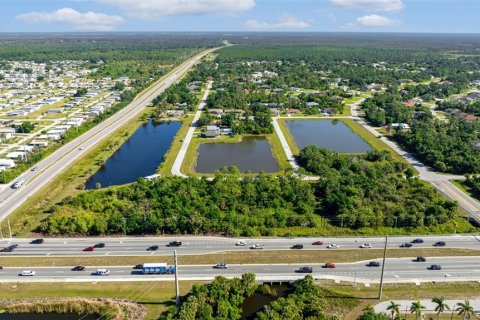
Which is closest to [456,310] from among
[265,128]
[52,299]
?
[52,299]

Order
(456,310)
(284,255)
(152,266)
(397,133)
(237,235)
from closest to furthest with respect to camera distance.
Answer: (456,310)
(152,266)
(284,255)
(237,235)
(397,133)

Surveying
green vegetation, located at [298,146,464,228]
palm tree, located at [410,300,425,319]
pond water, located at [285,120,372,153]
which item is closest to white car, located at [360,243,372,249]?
green vegetation, located at [298,146,464,228]

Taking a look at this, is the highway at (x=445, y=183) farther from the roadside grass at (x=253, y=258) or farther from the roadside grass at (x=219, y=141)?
the roadside grass at (x=219, y=141)

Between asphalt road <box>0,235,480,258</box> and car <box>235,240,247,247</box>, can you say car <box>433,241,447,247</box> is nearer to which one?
asphalt road <box>0,235,480,258</box>

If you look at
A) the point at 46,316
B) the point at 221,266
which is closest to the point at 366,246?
the point at 221,266

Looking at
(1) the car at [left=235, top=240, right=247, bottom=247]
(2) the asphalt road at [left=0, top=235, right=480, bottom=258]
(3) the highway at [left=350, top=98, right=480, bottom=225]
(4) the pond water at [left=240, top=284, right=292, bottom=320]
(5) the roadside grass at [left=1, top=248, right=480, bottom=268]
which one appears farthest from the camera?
(3) the highway at [left=350, top=98, right=480, bottom=225]

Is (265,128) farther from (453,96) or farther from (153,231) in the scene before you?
(453,96)

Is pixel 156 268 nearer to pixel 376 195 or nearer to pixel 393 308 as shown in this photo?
pixel 393 308
